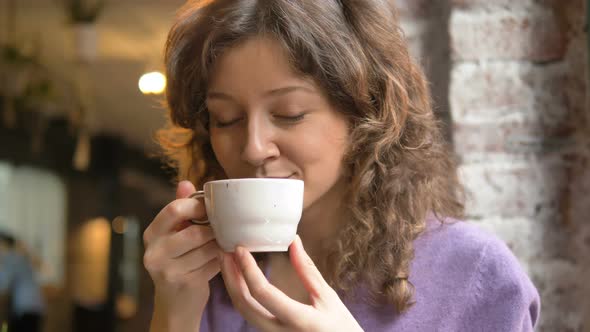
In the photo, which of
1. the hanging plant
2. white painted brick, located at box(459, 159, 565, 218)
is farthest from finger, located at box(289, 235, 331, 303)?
→ the hanging plant

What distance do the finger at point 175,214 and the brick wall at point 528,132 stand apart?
60cm

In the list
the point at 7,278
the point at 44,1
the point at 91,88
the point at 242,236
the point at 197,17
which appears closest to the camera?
the point at 242,236

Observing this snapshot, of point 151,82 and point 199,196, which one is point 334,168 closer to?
point 199,196

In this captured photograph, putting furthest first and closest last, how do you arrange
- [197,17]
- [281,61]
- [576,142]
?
[576,142], [197,17], [281,61]

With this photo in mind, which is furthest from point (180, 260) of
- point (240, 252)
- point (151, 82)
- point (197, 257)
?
point (151, 82)

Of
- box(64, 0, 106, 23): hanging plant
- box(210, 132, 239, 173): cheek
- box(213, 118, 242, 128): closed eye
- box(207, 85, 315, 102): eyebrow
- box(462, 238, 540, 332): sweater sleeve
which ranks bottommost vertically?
box(462, 238, 540, 332): sweater sleeve

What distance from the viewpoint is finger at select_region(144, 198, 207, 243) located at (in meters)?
1.11

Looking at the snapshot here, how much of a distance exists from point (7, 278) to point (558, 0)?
19.3 ft

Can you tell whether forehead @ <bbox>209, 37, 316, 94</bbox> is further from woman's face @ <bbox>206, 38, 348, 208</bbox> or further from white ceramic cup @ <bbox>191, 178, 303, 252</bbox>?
white ceramic cup @ <bbox>191, 178, 303, 252</bbox>

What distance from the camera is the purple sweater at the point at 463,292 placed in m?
1.26

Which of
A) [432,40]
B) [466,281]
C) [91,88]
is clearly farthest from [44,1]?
[466,281]

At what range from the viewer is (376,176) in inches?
53.4

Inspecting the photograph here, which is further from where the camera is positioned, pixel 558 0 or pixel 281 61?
pixel 558 0

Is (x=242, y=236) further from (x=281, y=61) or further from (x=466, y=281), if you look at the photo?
(x=466, y=281)
